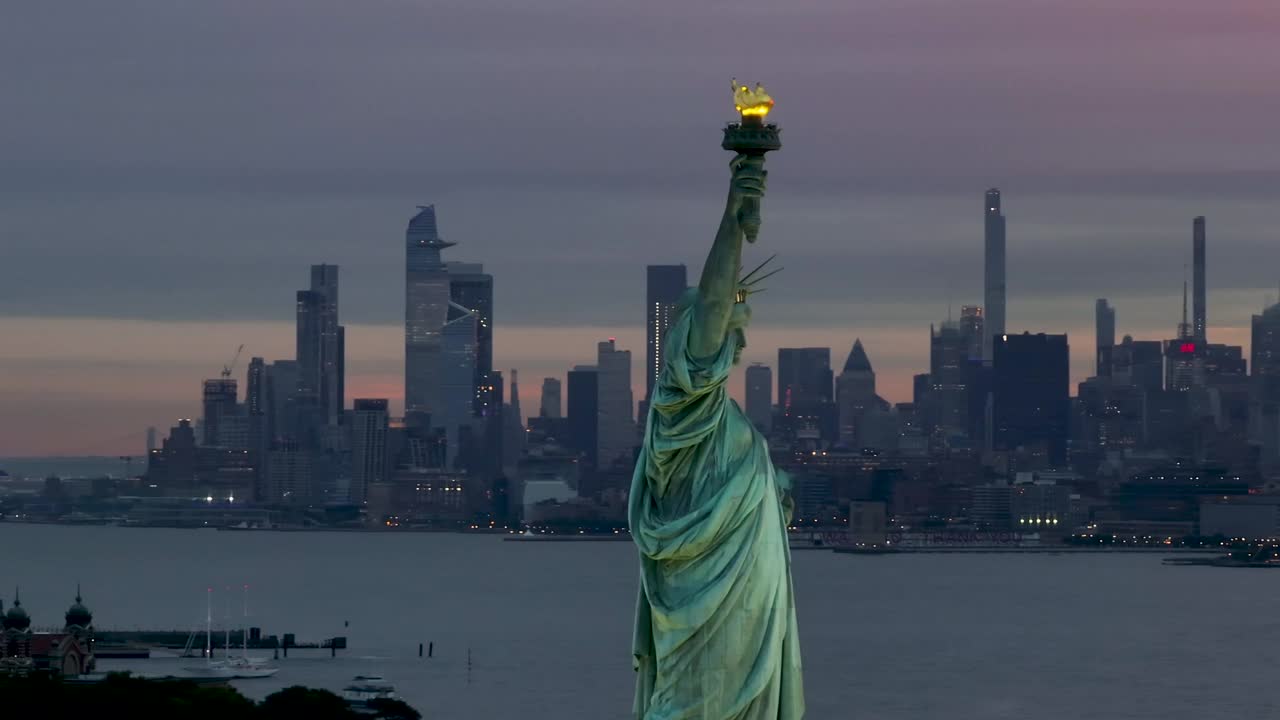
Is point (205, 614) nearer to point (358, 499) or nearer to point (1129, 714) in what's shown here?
point (1129, 714)

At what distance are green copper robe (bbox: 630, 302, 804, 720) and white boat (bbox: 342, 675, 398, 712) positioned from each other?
143 feet

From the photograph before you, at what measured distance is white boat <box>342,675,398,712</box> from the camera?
183 ft

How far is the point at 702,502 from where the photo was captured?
36.4ft

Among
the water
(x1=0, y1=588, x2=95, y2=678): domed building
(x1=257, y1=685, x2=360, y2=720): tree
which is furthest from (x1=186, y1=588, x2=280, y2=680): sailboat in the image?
(x1=257, y1=685, x2=360, y2=720): tree

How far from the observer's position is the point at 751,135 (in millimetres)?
10695

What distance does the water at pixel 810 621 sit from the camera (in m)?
63.8

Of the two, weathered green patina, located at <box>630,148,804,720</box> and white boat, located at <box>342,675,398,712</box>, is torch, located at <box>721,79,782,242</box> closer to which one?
weathered green patina, located at <box>630,148,804,720</box>

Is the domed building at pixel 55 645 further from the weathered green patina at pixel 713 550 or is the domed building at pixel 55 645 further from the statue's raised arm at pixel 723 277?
the statue's raised arm at pixel 723 277

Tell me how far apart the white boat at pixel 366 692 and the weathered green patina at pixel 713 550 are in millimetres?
43571

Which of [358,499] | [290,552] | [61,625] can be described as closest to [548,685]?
[61,625]

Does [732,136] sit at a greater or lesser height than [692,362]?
greater

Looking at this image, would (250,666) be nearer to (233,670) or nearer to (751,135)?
(233,670)

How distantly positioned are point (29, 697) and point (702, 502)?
2549 centimetres

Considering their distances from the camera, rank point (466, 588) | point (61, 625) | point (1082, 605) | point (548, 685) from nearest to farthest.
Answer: point (548, 685) < point (61, 625) < point (1082, 605) < point (466, 588)
